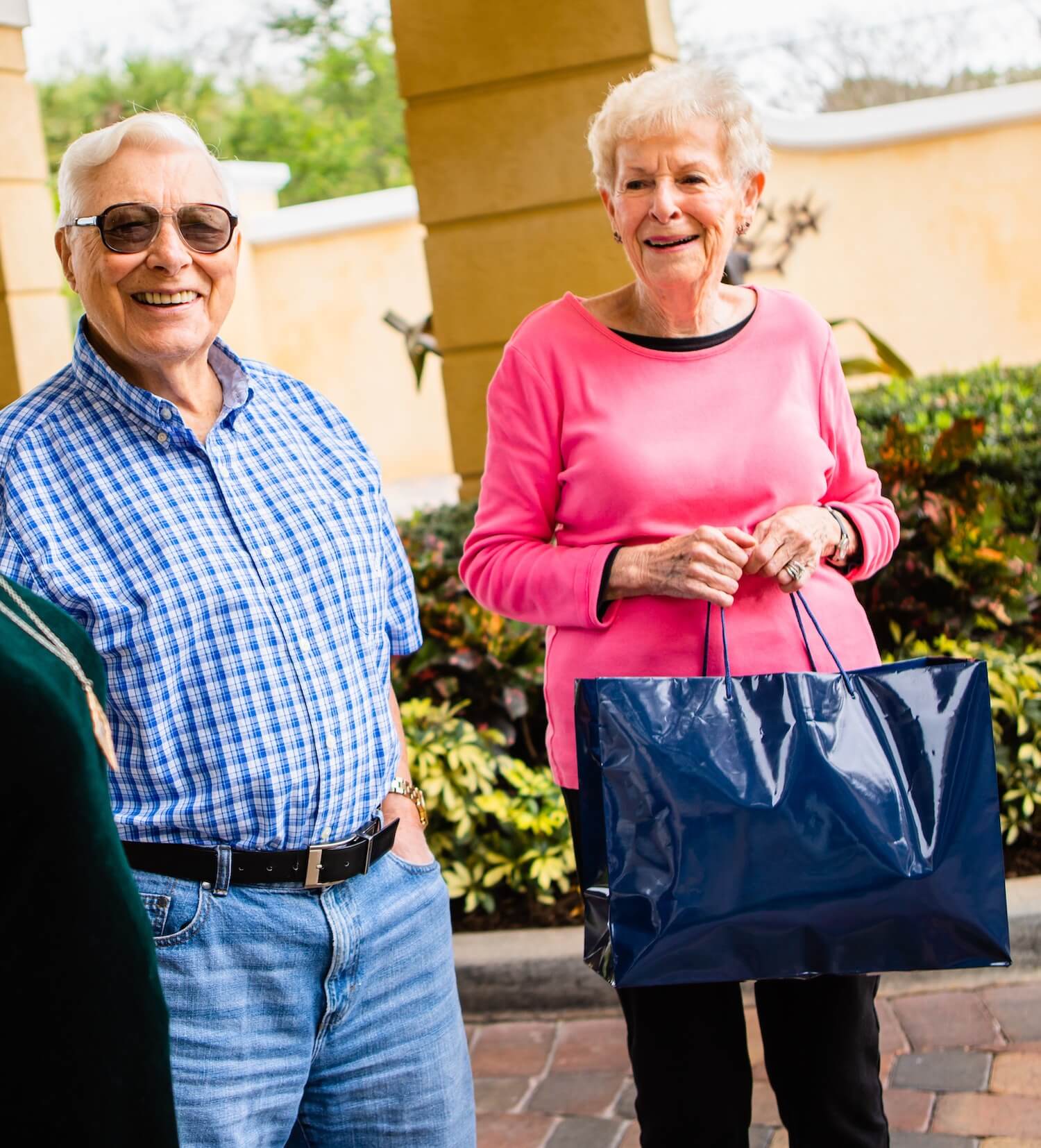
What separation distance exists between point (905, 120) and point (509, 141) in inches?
294

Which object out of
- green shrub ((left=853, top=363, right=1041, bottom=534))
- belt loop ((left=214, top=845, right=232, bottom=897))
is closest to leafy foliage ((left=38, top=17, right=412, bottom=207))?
green shrub ((left=853, top=363, right=1041, bottom=534))

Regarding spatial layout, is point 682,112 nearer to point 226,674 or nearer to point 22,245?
point 226,674

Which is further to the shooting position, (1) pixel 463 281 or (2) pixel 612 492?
(1) pixel 463 281

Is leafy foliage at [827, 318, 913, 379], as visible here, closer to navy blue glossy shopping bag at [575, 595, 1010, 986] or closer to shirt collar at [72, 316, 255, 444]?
navy blue glossy shopping bag at [575, 595, 1010, 986]

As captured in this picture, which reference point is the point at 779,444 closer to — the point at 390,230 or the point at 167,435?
the point at 167,435

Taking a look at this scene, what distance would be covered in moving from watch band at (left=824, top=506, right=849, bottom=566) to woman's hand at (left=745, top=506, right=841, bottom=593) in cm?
7

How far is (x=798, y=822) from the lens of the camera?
6.42ft

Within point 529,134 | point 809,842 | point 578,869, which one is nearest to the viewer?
point 809,842

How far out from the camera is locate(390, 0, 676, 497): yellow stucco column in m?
4.98

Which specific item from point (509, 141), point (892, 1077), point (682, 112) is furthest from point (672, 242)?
point (509, 141)

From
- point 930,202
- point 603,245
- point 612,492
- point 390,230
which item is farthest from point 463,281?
point 390,230

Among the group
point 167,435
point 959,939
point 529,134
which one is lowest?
point 959,939

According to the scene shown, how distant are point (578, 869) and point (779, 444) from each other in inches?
28.7

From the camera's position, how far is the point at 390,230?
15234 millimetres
